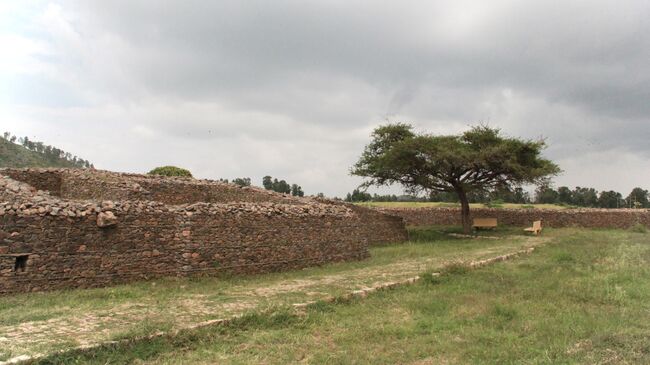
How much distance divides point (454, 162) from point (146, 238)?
635 inches

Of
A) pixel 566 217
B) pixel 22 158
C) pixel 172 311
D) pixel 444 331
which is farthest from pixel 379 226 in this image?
pixel 22 158

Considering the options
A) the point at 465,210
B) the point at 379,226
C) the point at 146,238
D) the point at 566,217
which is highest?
the point at 465,210

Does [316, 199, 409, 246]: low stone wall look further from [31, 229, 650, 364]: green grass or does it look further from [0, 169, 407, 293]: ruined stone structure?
[31, 229, 650, 364]: green grass

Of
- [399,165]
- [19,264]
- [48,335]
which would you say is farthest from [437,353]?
[399,165]

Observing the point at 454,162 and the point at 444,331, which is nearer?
the point at 444,331

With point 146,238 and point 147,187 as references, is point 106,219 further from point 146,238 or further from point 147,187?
point 147,187

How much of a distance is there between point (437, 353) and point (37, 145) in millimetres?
57936

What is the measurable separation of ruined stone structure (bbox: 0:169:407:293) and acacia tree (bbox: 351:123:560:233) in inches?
389

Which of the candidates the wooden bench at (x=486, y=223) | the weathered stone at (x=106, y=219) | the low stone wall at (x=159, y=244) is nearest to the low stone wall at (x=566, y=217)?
the wooden bench at (x=486, y=223)

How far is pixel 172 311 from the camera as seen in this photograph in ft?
25.3

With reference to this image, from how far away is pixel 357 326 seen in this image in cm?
731

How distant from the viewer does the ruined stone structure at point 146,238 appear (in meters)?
9.16

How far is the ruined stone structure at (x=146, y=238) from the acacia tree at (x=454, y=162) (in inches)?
389

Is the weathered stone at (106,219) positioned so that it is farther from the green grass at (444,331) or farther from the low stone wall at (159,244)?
the green grass at (444,331)
